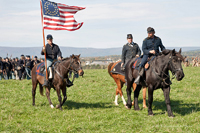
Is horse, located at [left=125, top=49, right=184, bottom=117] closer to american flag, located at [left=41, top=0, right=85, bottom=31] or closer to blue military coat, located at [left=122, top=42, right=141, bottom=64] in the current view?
blue military coat, located at [left=122, top=42, right=141, bottom=64]

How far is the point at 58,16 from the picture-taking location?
11.4 metres

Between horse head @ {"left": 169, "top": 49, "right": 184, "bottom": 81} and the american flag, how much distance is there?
194 inches

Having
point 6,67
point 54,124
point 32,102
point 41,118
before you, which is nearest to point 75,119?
point 54,124

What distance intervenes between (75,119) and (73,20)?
489cm

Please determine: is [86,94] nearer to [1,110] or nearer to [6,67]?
[1,110]

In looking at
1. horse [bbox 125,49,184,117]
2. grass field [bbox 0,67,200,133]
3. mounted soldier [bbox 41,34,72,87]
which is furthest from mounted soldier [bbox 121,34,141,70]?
mounted soldier [bbox 41,34,72,87]

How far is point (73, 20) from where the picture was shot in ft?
37.9

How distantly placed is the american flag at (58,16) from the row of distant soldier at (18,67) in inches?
571

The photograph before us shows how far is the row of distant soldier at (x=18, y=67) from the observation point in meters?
25.4

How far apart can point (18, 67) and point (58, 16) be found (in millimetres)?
16476

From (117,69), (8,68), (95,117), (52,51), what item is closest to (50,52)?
(52,51)

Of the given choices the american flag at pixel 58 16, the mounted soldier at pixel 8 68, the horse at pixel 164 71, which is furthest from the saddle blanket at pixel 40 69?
the mounted soldier at pixel 8 68

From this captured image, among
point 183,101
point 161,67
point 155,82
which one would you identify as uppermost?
point 161,67

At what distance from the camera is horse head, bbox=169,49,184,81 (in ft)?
27.0
